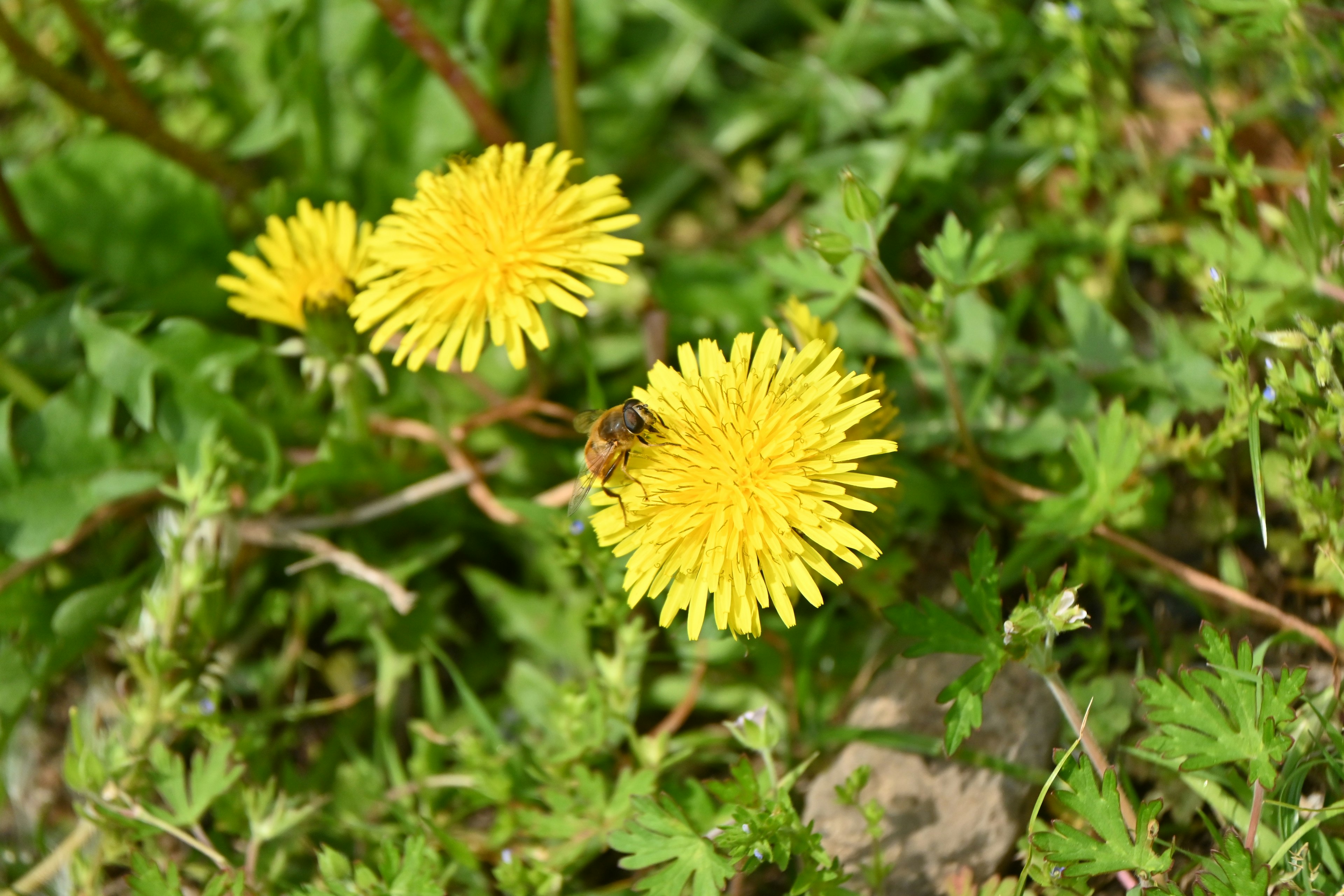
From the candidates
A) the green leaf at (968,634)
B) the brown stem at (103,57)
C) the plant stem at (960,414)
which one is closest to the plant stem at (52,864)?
the brown stem at (103,57)

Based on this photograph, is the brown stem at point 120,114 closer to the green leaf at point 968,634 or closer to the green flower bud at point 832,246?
the green flower bud at point 832,246

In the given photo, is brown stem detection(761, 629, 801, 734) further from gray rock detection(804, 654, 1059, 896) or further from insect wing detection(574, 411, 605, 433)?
insect wing detection(574, 411, 605, 433)

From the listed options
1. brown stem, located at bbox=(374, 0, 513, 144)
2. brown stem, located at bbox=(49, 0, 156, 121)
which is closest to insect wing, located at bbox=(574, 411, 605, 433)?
brown stem, located at bbox=(374, 0, 513, 144)

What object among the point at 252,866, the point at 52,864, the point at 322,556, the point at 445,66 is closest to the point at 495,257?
the point at 445,66

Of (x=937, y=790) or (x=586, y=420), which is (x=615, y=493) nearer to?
(x=586, y=420)

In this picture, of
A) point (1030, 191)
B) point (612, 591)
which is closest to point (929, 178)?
point (1030, 191)

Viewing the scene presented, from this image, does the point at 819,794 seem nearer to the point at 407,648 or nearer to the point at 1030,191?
the point at 407,648
